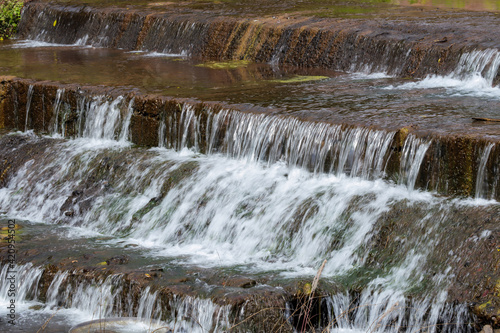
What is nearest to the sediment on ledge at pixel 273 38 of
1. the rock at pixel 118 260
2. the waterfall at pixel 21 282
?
the rock at pixel 118 260

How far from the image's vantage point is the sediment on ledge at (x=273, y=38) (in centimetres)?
1005

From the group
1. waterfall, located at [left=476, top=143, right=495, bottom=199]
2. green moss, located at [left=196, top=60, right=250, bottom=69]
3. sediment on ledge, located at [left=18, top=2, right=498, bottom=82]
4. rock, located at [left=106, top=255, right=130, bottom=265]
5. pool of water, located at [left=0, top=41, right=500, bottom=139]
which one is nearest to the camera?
waterfall, located at [left=476, top=143, right=495, bottom=199]

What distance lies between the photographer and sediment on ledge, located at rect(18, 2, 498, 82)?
10055 millimetres

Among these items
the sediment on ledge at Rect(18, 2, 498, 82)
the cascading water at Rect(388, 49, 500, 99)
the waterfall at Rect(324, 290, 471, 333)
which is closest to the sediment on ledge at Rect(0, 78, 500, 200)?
the waterfall at Rect(324, 290, 471, 333)

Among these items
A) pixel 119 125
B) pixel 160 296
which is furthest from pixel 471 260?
pixel 119 125

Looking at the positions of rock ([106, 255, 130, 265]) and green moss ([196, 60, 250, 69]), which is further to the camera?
green moss ([196, 60, 250, 69])

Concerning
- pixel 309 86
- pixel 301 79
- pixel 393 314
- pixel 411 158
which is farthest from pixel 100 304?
pixel 301 79

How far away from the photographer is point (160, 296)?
600 cm

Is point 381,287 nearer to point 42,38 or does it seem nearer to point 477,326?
point 477,326

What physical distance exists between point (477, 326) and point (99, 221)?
4.49m

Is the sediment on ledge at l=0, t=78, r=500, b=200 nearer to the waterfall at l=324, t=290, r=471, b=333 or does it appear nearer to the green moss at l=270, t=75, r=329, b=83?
the waterfall at l=324, t=290, r=471, b=333

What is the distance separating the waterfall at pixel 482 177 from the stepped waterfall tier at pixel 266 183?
13mm

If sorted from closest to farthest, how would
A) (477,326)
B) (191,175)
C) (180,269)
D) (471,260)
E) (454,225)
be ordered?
1. (477,326)
2. (471,260)
3. (454,225)
4. (180,269)
5. (191,175)

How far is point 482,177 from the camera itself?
648cm
